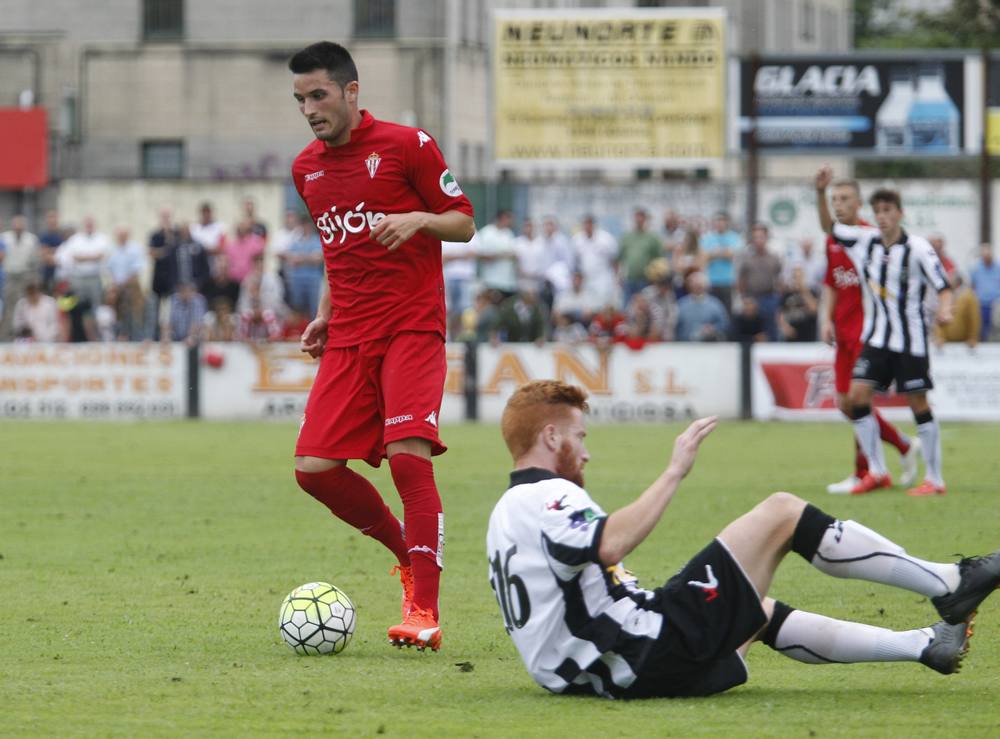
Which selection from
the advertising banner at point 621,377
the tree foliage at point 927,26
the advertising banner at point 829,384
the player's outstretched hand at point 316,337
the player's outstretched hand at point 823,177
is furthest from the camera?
the tree foliage at point 927,26

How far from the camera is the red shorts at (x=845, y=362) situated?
15.5 metres

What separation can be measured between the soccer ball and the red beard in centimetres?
172

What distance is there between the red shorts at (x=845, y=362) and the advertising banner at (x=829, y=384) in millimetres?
7965

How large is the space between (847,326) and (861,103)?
20270 mm

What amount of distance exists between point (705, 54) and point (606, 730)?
1189 inches

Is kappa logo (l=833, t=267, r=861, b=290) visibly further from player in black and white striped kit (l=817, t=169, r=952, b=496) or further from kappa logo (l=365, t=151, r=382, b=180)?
kappa logo (l=365, t=151, r=382, b=180)

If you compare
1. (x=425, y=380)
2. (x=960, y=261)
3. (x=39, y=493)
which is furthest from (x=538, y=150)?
(x=425, y=380)

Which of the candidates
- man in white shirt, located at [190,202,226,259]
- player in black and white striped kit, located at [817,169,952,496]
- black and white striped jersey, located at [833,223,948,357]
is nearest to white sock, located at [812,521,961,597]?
player in black and white striped kit, located at [817,169,952,496]

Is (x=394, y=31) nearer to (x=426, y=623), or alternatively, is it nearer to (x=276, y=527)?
(x=276, y=527)

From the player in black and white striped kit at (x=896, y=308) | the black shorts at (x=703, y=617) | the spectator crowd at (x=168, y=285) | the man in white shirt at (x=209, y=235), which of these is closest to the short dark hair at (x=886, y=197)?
the player in black and white striped kit at (x=896, y=308)

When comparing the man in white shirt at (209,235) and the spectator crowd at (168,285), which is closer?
the spectator crowd at (168,285)

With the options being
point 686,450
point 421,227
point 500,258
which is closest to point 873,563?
point 686,450

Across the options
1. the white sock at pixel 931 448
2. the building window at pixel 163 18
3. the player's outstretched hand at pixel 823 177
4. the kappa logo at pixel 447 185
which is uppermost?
the building window at pixel 163 18

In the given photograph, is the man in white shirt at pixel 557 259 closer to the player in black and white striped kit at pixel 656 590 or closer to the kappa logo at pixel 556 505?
the player in black and white striped kit at pixel 656 590
